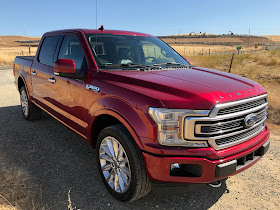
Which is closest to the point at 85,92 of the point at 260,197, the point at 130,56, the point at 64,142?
the point at 130,56

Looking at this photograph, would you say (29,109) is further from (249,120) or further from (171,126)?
(249,120)

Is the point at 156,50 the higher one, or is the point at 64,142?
the point at 156,50

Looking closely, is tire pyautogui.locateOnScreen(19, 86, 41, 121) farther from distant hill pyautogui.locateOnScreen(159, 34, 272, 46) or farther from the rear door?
distant hill pyautogui.locateOnScreen(159, 34, 272, 46)

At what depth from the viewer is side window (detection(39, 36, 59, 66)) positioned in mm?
4070

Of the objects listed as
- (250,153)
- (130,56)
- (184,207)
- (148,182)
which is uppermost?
(130,56)

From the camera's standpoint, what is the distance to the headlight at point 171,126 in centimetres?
205

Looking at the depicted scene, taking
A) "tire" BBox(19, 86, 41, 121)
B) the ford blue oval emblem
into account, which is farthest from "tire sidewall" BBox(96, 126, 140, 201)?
"tire" BBox(19, 86, 41, 121)

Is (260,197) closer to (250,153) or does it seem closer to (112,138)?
(250,153)

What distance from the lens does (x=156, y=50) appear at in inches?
150

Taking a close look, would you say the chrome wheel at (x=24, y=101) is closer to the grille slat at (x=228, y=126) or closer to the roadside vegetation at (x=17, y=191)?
the roadside vegetation at (x=17, y=191)

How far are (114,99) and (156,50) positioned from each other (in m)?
1.65

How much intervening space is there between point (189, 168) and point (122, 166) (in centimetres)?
74

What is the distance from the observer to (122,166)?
2.50m

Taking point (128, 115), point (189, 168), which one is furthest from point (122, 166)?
point (189, 168)
